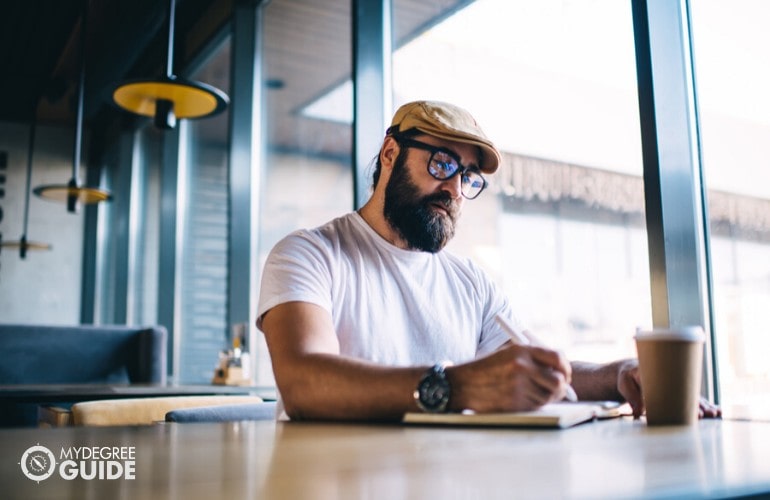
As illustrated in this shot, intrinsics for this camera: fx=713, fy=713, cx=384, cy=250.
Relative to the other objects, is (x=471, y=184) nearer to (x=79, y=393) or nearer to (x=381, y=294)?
(x=381, y=294)

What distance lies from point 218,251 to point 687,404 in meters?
4.82

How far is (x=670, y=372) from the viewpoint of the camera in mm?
1163

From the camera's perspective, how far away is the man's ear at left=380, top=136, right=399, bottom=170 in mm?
1941

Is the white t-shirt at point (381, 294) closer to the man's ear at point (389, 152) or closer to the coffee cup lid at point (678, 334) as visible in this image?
the man's ear at point (389, 152)

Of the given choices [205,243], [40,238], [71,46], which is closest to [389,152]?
[205,243]

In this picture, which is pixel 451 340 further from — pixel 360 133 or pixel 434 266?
pixel 360 133

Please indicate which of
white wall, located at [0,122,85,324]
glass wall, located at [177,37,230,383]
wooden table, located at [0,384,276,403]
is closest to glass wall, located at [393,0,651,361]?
wooden table, located at [0,384,276,403]

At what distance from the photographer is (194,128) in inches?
235

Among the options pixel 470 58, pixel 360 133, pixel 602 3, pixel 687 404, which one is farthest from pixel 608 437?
pixel 360 133

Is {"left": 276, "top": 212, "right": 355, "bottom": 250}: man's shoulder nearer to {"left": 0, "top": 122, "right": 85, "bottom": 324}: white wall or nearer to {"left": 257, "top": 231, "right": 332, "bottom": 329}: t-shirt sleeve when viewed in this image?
{"left": 257, "top": 231, "right": 332, "bottom": 329}: t-shirt sleeve

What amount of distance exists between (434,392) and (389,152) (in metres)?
0.96

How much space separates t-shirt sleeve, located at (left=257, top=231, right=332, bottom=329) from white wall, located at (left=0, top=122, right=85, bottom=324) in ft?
22.1

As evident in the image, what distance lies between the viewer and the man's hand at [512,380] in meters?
1.11

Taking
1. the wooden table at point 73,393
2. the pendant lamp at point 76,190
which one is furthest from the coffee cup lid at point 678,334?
the pendant lamp at point 76,190
